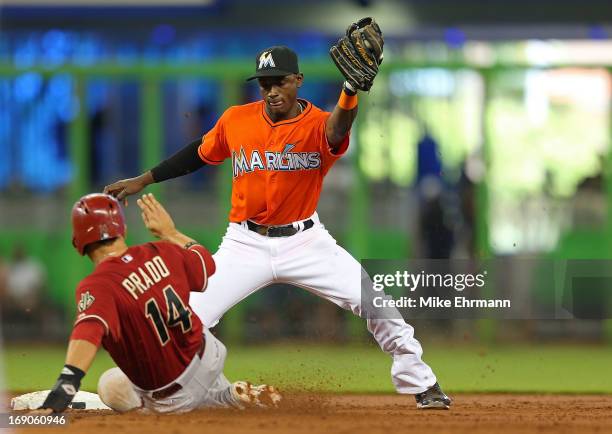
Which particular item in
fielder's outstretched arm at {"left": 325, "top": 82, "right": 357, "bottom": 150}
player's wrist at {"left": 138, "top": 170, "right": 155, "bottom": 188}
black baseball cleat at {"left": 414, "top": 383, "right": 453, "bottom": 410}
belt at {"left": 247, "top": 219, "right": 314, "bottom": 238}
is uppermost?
fielder's outstretched arm at {"left": 325, "top": 82, "right": 357, "bottom": 150}

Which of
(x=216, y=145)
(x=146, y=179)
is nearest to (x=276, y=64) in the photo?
(x=216, y=145)

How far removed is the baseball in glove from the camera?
6.30m

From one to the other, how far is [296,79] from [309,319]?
344 centimetres

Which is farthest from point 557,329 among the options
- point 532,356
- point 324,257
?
point 324,257

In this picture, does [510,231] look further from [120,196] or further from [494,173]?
[120,196]

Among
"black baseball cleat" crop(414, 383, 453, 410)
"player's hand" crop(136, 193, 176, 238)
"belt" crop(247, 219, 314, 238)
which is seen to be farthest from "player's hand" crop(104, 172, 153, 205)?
"black baseball cleat" crop(414, 383, 453, 410)

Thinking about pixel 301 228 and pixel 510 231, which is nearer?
pixel 301 228

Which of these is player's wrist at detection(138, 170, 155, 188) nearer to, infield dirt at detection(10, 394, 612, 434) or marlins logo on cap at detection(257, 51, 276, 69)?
marlins logo on cap at detection(257, 51, 276, 69)

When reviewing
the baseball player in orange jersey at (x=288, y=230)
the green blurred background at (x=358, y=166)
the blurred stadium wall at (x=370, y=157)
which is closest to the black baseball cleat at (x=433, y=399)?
the baseball player in orange jersey at (x=288, y=230)

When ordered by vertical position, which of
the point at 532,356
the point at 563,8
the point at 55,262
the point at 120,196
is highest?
the point at 563,8

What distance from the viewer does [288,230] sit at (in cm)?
671

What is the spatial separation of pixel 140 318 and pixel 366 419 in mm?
1356

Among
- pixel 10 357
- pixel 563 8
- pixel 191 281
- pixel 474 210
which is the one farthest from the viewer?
pixel 563 8

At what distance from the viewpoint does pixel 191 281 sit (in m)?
5.74
